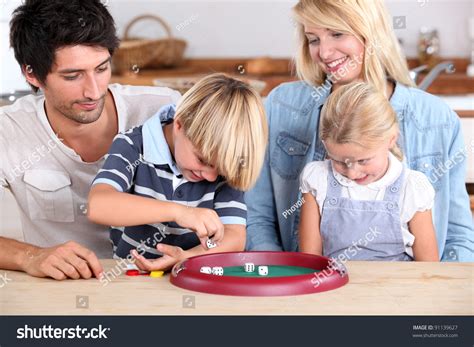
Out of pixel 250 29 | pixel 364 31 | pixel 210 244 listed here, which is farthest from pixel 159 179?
pixel 250 29

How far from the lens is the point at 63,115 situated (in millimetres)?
2076

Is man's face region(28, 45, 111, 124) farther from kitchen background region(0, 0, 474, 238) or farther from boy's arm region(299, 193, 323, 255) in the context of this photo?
kitchen background region(0, 0, 474, 238)

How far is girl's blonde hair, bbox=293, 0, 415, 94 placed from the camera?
80.7 inches

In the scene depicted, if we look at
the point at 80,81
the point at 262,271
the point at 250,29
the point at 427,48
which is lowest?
the point at 427,48

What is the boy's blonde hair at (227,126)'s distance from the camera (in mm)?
1634

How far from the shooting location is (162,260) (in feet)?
4.92

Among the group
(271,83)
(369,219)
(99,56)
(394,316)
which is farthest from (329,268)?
(271,83)

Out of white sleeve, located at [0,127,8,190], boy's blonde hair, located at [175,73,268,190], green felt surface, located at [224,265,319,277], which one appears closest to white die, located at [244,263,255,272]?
green felt surface, located at [224,265,319,277]

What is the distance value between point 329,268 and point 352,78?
834 mm

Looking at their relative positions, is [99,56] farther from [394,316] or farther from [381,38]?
[394,316]

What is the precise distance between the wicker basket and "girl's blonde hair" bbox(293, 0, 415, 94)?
260 centimetres

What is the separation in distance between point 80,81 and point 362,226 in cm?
78

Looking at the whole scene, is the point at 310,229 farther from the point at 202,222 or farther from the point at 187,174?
the point at 202,222
